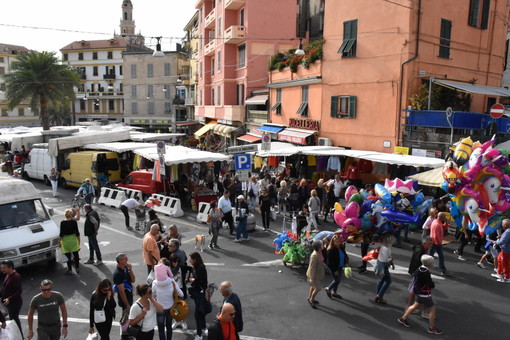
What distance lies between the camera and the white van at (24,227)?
9945 mm

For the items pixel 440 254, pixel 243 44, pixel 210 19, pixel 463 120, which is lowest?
pixel 440 254

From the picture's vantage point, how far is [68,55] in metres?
74.0

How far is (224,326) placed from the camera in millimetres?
5699

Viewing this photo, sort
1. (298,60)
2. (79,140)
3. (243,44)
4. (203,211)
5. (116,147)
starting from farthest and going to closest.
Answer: (243,44) → (298,60) → (79,140) → (116,147) → (203,211)

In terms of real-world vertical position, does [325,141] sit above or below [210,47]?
below

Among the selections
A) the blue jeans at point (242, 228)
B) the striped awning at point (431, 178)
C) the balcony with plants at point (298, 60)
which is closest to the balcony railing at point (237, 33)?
the balcony with plants at point (298, 60)

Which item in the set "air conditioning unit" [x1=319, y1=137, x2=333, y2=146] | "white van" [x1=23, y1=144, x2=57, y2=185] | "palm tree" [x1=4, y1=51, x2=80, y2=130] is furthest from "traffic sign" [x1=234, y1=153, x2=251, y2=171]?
"palm tree" [x1=4, y1=51, x2=80, y2=130]

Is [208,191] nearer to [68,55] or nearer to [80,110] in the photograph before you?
[80,110]

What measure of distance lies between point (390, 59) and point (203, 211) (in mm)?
11051

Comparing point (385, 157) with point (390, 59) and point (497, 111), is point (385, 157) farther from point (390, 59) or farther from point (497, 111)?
point (390, 59)

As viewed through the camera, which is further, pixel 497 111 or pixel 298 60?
pixel 298 60

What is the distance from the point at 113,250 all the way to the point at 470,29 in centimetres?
1924

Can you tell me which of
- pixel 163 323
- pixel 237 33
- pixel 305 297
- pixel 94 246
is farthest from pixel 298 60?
pixel 163 323

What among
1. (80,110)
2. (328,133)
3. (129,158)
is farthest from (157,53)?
(80,110)
